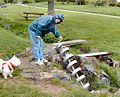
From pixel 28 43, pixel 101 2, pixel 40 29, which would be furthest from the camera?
pixel 101 2

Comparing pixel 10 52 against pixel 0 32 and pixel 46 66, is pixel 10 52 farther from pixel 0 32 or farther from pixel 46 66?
pixel 0 32

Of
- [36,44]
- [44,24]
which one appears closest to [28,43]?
[36,44]

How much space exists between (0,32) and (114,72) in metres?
6.71

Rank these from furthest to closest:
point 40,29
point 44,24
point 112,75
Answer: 1. point 112,75
2. point 40,29
3. point 44,24

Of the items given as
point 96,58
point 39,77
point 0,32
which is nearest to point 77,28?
point 0,32

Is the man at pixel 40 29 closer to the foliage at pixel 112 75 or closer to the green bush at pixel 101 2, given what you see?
the foliage at pixel 112 75

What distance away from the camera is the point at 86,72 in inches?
414

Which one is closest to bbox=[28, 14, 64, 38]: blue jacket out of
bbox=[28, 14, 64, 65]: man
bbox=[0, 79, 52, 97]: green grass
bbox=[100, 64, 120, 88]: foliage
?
bbox=[28, 14, 64, 65]: man

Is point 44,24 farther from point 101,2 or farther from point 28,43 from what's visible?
point 101,2

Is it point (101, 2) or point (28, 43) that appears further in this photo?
point (101, 2)

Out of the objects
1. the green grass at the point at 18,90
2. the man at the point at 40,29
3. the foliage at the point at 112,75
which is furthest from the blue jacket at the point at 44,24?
the foliage at the point at 112,75

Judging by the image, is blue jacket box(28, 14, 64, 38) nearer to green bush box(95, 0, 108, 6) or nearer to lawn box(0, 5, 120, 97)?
lawn box(0, 5, 120, 97)

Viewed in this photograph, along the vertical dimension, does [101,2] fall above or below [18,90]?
below

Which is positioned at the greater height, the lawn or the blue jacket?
the blue jacket
